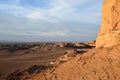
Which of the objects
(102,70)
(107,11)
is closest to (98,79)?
(102,70)

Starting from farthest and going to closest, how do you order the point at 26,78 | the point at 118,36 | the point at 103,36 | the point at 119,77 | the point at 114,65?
1. the point at 26,78
2. the point at 103,36
3. the point at 118,36
4. the point at 114,65
5. the point at 119,77

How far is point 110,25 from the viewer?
1166cm

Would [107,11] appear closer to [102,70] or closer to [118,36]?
[118,36]

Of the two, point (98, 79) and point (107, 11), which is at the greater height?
point (107, 11)

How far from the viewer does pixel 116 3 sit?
11562 millimetres

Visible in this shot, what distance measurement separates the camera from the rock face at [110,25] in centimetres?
1129

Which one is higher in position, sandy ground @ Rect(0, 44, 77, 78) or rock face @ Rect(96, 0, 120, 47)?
rock face @ Rect(96, 0, 120, 47)

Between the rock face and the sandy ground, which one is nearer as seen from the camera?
the rock face

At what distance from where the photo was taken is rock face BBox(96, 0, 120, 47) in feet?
37.0

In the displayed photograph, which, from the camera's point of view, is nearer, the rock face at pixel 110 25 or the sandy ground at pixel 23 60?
the rock face at pixel 110 25

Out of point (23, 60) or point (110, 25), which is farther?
point (23, 60)

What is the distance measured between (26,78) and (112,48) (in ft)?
15.9

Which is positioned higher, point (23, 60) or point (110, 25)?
point (110, 25)

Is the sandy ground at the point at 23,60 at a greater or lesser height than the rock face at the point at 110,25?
lesser
